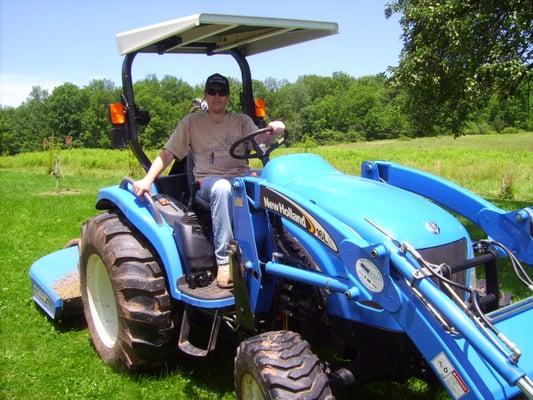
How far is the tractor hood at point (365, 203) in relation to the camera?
9.07ft

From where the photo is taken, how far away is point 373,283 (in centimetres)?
249

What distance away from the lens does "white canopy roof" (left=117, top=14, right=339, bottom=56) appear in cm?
333

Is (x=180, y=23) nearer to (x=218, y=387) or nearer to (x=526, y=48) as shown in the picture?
(x=218, y=387)

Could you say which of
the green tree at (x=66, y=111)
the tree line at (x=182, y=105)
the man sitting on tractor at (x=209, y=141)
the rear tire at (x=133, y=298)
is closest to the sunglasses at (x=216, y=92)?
the man sitting on tractor at (x=209, y=141)

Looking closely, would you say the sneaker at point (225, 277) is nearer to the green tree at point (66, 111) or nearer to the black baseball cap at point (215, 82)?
the black baseball cap at point (215, 82)

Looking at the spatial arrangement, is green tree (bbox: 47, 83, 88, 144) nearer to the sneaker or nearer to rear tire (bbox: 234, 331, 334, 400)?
the sneaker

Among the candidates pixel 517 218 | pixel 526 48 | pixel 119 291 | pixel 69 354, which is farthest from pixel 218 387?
pixel 526 48

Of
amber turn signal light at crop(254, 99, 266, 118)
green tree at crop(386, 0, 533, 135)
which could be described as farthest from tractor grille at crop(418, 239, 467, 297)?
green tree at crop(386, 0, 533, 135)

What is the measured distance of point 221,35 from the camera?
14.8 ft

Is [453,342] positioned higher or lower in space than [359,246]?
lower

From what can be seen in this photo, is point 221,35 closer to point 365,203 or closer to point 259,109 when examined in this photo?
point 259,109

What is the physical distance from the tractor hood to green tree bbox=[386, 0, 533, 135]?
19.8 ft

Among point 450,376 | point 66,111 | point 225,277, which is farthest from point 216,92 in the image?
point 66,111

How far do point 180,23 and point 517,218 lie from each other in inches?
86.5
